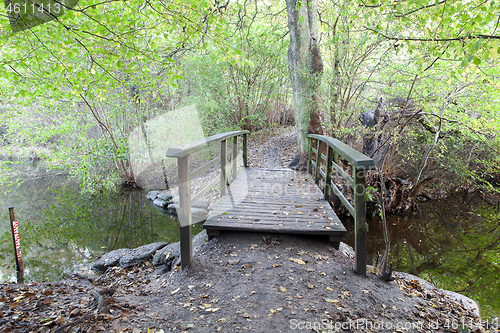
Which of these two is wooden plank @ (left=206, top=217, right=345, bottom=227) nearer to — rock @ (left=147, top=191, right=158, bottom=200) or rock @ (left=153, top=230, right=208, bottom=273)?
rock @ (left=153, top=230, right=208, bottom=273)

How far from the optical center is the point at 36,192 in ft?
38.7

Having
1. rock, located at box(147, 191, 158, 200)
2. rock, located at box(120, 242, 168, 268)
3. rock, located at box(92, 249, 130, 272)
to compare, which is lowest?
rock, located at box(147, 191, 158, 200)

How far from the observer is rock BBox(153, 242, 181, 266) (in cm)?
381

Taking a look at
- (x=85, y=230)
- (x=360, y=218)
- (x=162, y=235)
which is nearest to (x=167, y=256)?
(x=360, y=218)

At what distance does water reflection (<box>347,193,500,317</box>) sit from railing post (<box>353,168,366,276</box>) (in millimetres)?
2425

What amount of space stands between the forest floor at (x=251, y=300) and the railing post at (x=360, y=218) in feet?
0.48

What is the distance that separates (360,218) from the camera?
2803 millimetres

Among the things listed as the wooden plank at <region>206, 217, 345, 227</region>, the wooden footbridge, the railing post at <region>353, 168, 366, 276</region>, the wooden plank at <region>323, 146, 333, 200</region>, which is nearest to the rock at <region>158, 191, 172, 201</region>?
the wooden footbridge

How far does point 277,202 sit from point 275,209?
0.37 meters

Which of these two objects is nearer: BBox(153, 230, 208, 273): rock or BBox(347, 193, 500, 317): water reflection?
BBox(153, 230, 208, 273): rock

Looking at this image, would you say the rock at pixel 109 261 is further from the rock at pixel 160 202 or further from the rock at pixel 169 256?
the rock at pixel 160 202

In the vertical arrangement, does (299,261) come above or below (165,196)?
A: above

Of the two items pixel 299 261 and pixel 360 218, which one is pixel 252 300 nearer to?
pixel 299 261

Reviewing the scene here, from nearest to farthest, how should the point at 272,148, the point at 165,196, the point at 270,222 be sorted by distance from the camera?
the point at 270,222
the point at 165,196
the point at 272,148
